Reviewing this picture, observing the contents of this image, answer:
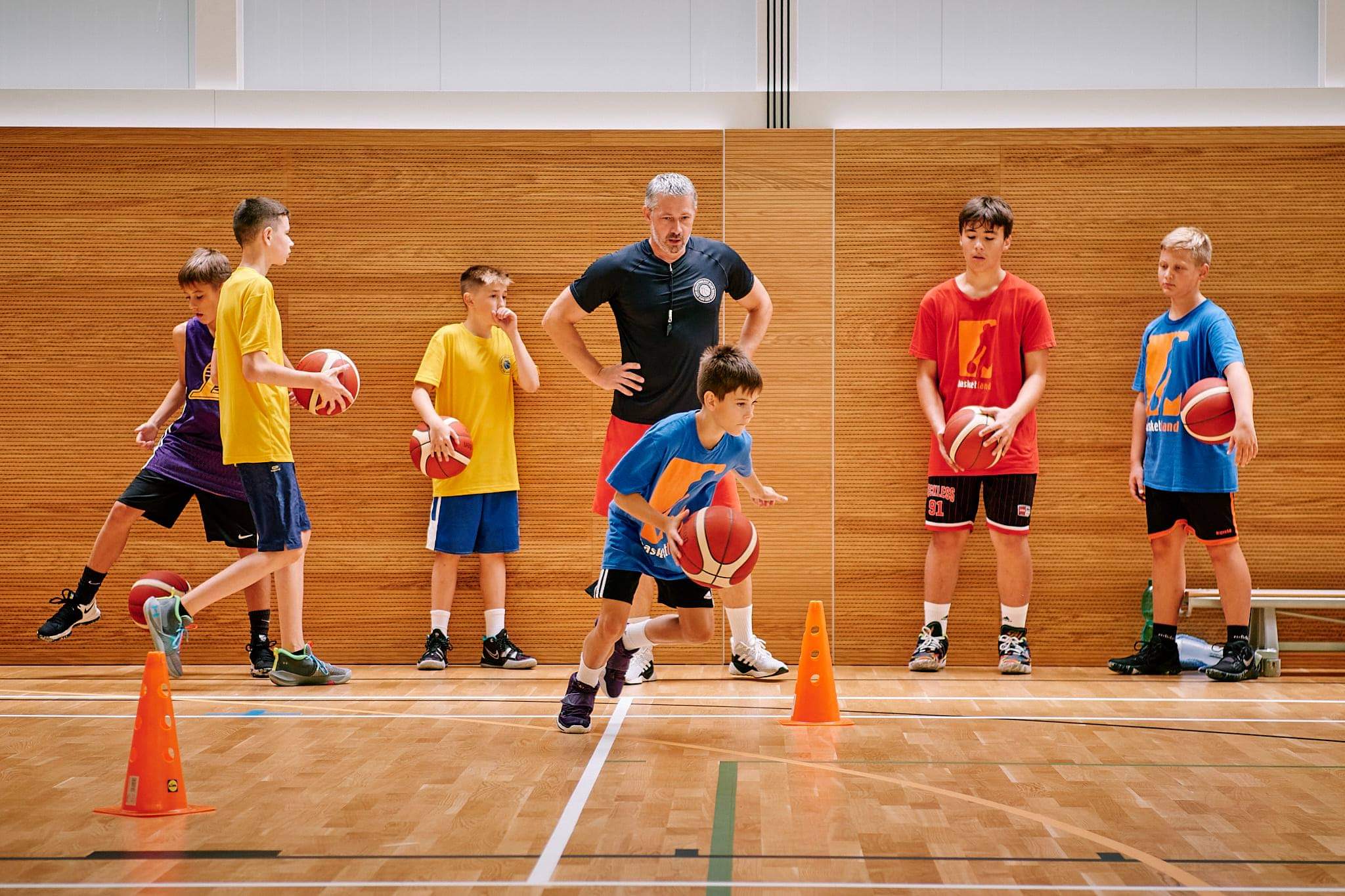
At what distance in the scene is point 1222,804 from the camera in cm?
333

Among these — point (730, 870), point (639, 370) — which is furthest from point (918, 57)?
point (730, 870)

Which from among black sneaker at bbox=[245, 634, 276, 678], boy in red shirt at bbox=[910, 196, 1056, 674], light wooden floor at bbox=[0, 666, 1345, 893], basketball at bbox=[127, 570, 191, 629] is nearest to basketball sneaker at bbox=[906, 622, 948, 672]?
boy in red shirt at bbox=[910, 196, 1056, 674]

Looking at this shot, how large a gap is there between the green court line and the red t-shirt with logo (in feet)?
8.44

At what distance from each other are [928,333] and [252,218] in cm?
298

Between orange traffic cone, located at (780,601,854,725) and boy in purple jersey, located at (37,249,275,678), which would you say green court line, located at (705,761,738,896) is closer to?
orange traffic cone, located at (780,601,854,725)

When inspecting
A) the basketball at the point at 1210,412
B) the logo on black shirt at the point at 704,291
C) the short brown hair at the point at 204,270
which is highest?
the short brown hair at the point at 204,270

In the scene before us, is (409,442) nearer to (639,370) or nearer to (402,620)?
(402,620)

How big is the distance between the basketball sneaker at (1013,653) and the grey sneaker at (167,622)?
11.4 feet

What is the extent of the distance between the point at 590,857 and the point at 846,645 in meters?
3.44

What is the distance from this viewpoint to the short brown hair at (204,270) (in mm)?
5793

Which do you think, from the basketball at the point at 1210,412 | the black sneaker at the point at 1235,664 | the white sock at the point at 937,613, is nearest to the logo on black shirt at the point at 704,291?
the white sock at the point at 937,613

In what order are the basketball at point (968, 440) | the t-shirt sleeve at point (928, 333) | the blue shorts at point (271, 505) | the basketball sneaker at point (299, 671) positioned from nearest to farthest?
1. the blue shorts at point (271, 505)
2. the basketball sneaker at point (299, 671)
3. the basketball at point (968, 440)
4. the t-shirt sleeve at point (928, 333)

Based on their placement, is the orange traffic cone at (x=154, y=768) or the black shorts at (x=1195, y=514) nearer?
the orange traffic cone at (x=154, y=768)

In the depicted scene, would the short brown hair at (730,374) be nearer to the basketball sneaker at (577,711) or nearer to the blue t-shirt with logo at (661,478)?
the blue t-shirt with logo at (661,478)
